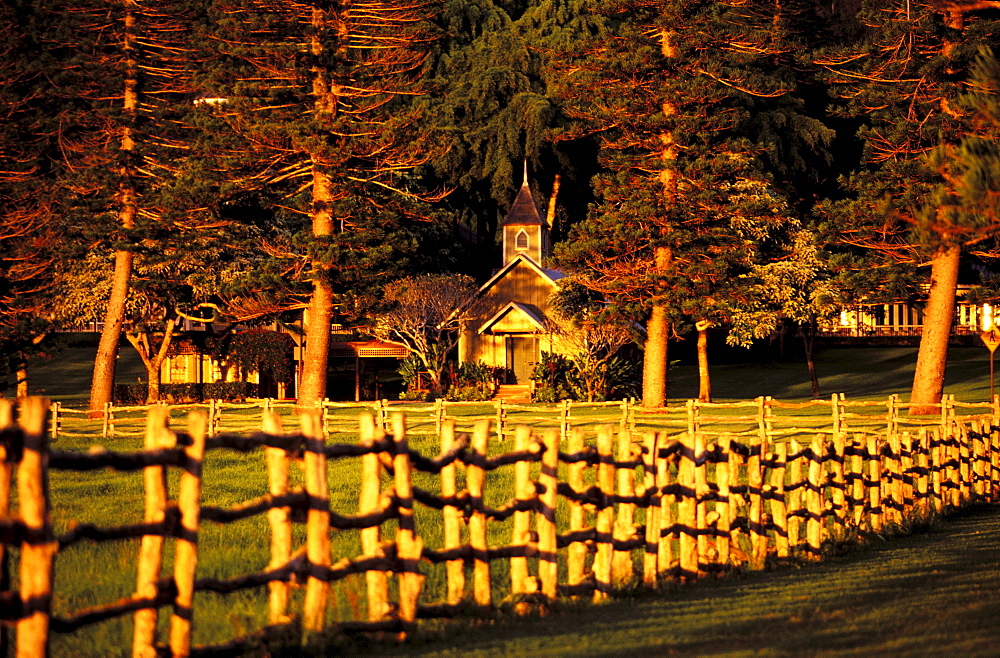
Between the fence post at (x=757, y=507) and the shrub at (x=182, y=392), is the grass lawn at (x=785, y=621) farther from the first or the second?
the shrub at (x=182, y=392)

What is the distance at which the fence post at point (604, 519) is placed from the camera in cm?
1131

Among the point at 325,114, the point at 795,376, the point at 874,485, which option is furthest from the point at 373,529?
the point at 795,376

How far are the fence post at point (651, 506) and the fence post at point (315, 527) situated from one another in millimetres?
3983

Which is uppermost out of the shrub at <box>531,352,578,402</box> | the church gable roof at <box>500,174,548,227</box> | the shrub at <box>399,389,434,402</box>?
the church gable roof at <box>500,174,548,227</box>

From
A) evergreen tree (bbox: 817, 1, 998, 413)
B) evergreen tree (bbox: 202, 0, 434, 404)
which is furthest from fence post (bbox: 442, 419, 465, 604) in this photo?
evergreen tree (bbox: 817, 1, 998, 413)

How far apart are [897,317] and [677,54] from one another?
48864 mm

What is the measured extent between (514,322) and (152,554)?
4885 cm

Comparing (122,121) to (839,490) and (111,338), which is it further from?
(839,490)

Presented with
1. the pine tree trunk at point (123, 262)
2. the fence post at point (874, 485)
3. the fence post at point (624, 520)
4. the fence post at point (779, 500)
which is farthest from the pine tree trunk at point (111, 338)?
the fence post at point (624, 520)

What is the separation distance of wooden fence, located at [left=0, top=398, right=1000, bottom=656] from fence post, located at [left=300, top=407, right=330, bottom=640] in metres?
0.01

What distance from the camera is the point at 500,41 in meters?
71.8

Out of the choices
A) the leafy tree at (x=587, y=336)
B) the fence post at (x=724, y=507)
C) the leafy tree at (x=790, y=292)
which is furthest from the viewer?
the leafy tree at (x=790, y=292)

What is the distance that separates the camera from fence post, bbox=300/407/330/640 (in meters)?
8.75

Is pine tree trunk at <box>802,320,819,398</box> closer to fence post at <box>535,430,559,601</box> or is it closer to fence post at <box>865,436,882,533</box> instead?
fence post at <box>865,436,882,533</box>
